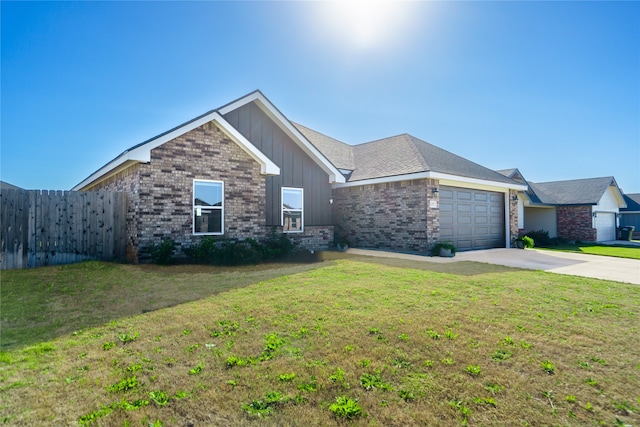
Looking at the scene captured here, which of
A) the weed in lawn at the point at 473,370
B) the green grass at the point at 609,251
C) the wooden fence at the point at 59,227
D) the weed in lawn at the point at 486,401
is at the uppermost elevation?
the wooden fence at the point at 59,227

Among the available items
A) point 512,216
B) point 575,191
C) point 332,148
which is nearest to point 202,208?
point 332,148

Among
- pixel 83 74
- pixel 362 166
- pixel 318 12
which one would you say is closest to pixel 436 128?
pixel 362 166

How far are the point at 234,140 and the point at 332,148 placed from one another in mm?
9208

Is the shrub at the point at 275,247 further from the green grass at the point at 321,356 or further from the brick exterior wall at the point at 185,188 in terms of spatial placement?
the green grass at the point at 321,356

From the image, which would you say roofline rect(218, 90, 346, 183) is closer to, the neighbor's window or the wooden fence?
the neighbor's window

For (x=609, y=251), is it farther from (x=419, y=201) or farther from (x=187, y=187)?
(x=187, y=187)

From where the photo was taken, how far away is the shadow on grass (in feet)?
14.4

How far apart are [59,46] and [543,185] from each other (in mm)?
35291

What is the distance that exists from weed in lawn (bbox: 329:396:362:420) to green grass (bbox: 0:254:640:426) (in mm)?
11

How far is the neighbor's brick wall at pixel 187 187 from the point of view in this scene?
367 inches

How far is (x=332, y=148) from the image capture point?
63.2 ft

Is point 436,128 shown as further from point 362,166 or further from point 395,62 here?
point 395,62

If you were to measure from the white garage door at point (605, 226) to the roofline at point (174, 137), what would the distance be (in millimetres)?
26469

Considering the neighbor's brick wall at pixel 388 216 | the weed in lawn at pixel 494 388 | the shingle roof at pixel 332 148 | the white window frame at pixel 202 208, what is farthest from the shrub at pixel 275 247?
the weed in lawn at pixel 494 388
